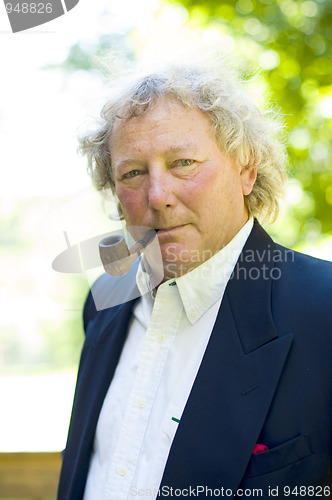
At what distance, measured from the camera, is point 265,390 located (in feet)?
3.82

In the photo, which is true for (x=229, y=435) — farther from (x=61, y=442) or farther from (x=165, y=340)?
(x=61, y=442)

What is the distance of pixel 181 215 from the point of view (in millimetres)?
1390

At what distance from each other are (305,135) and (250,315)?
2.00 metres

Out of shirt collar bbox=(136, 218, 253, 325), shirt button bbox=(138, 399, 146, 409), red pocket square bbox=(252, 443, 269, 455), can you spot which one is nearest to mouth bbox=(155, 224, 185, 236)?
shirt collar bbox=(136, 218, 253, 325)

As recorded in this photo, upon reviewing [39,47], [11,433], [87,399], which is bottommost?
[11,433]

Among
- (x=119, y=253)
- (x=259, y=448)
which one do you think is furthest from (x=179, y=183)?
(x=259, y=448)

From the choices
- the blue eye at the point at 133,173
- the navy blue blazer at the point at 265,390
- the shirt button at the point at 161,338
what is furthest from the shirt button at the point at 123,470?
the blue eye at the point at 133,173

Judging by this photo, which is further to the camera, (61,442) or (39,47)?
(61,442)

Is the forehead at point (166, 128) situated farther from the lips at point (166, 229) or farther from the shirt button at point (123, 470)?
the shirt button at point (123, 470)

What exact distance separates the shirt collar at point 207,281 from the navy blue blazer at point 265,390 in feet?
0.15

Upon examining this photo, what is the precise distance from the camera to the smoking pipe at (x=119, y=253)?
146 cm

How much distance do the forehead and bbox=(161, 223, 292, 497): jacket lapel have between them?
1.61 ft

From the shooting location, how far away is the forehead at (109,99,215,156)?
1.39 meters

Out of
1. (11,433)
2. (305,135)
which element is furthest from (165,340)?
(11,433)
